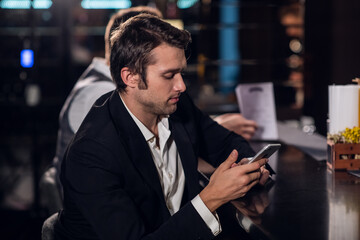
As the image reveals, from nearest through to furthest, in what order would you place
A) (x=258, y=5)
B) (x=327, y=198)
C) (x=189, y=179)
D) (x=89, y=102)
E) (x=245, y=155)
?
(x=327, y=198) → (x=189, y=179) → (x=245, y=155) → (x=89, y=102) → (x=258, y=5)

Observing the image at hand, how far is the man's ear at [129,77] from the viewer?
1458 mm

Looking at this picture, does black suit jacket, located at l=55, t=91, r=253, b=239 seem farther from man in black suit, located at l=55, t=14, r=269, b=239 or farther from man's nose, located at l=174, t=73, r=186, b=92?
man's nose, located at l=174, t=73, r=186, b=92

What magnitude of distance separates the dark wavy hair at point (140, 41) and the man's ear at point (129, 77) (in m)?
0.01

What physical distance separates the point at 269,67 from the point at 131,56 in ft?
17.0

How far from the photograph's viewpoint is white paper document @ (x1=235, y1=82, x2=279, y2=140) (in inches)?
91.4

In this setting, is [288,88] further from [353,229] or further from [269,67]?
[353,229]

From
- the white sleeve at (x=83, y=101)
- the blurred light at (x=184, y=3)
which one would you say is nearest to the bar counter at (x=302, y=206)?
the white sleeve at (x=83, y=101)

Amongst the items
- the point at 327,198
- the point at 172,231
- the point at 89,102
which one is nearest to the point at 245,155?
the point at 327,198

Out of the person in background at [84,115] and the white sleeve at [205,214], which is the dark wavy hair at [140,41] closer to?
the white sleeve at [205,214]

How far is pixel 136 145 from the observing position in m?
1.42

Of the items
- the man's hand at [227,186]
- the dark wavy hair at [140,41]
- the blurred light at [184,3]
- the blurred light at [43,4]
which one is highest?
the blurred light at [43,4]

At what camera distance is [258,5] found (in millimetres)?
6270

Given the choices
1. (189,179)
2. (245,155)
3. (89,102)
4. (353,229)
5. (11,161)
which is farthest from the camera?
(11,161)

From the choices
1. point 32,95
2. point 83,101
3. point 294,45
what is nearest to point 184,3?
point 294,45
